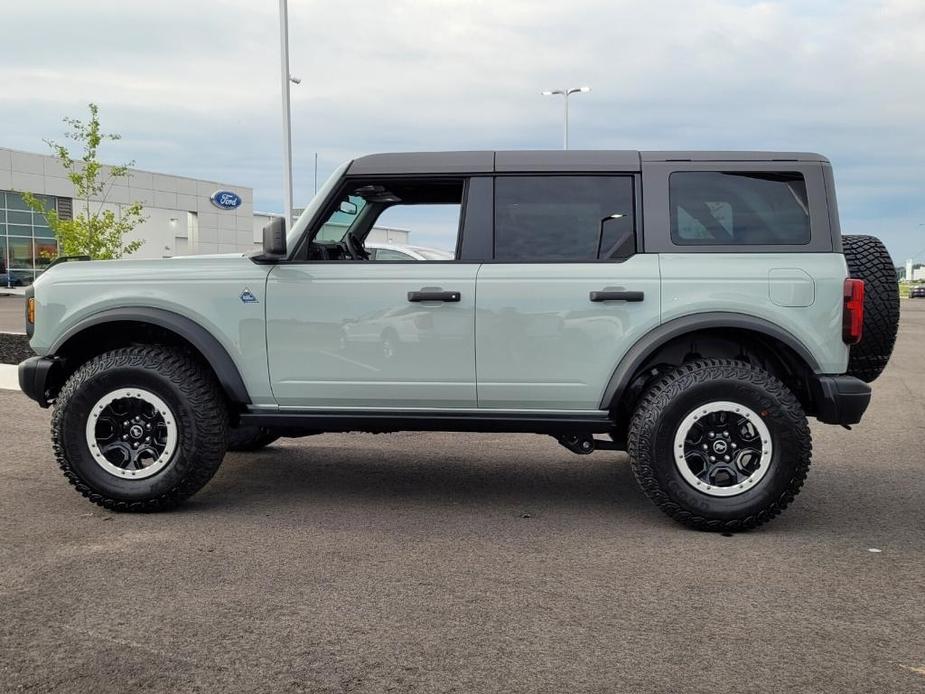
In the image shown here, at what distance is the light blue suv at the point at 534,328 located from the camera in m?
4.81

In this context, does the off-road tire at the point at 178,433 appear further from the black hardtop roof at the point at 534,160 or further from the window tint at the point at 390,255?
the black hardtop roof at the point at 534,160

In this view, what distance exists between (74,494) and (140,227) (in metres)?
45.8

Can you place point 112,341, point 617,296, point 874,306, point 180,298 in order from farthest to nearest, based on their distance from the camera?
point 112,341 → point 180,298 → point 874,306 → point 617,296

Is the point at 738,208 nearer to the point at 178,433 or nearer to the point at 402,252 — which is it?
the point at 402,252

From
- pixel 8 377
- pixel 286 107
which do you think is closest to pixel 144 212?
pixel 286 107


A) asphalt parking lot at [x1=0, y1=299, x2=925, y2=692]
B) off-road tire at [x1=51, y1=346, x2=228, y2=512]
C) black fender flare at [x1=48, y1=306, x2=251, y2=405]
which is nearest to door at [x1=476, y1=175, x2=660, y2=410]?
asphalt parking lot at [x1=0, y1=299, x2=925, y2=692]

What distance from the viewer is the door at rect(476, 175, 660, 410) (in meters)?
4.91

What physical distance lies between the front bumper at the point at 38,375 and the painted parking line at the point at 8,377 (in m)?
5.22

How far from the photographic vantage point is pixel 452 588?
3895 mm

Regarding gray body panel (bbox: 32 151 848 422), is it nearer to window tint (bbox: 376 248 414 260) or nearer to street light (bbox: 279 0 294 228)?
window tint (bbox: 376 248 414 260)

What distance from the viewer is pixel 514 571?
4145mm

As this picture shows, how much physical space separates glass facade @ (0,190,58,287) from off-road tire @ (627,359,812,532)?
4300cm

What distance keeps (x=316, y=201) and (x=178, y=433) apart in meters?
1.52

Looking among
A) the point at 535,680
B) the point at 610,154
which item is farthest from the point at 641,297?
the point at 535,680
